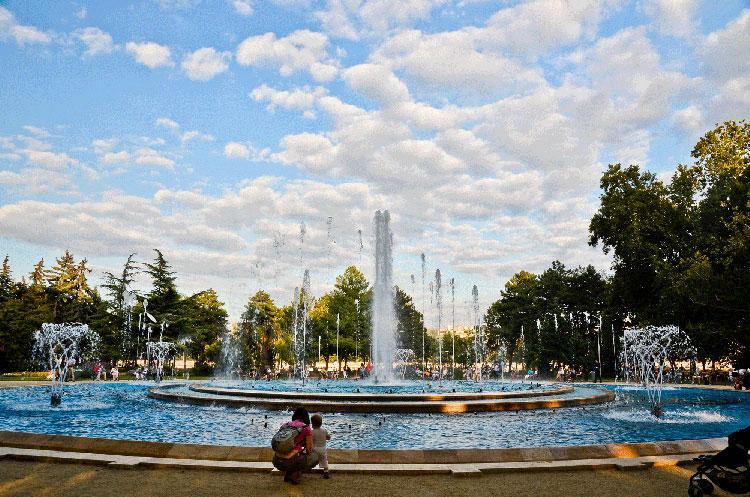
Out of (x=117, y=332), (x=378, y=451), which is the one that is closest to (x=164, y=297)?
(x=117, y=332)

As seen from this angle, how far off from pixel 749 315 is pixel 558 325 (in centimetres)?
3641

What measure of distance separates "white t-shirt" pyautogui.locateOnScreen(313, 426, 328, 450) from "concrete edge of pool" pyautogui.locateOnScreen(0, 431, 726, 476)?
1.95ft

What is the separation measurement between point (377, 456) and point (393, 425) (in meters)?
6.84

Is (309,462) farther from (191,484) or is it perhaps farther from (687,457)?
(687,457)

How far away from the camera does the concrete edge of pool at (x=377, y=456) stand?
36.6 ft

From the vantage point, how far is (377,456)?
11977 mm

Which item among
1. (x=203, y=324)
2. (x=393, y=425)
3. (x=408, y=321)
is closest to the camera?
(x=393, y=425)

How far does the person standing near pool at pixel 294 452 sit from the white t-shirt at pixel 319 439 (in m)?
0.28

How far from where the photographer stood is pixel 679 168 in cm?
5044

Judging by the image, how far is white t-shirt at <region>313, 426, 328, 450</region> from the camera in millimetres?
10884

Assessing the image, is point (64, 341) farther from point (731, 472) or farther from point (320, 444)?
point (731, 472)

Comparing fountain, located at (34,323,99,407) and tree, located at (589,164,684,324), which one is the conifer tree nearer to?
fountain, located at (34,323,99,407)

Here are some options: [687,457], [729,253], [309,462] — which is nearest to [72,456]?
[309,462]

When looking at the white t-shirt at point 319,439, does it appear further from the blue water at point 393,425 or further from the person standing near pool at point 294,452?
the blue water at point 393,425
